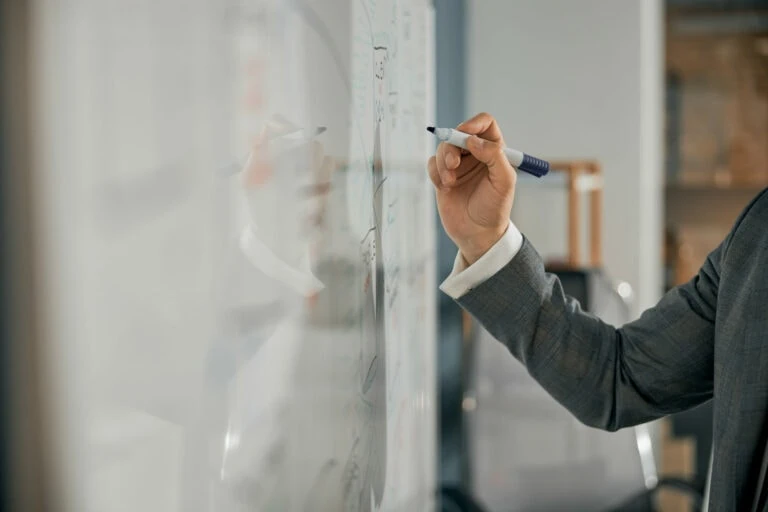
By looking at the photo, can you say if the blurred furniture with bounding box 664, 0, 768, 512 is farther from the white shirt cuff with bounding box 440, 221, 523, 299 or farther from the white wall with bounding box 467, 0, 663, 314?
the white shirt cuff with bounding box 440, 221, 523, 299

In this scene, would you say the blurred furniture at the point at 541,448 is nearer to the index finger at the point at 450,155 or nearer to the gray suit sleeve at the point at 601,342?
the gray suit sleeve at the point at 601,342

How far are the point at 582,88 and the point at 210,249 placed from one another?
6.99 ft

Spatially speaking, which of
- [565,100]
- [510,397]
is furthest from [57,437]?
[565,100]

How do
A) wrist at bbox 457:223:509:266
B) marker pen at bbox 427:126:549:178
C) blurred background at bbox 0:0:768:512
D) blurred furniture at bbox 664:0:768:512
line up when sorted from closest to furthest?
1. blurred background at bbox 0:0:768:512
2. marker pen at bbox 427:126:549:178
3. wrist at bbox 457:223:509:266
4. blurred furniture at bbox 664:0:768:512

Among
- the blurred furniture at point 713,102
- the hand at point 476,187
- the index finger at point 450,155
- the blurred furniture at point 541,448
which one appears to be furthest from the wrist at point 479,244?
the blurred furniture at point 713,102

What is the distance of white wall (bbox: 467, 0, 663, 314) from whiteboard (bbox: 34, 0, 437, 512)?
162 centimetres

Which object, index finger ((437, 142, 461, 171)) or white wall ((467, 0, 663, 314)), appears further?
white wall ((467, 0, 663, 314))

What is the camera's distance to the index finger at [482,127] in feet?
2.73

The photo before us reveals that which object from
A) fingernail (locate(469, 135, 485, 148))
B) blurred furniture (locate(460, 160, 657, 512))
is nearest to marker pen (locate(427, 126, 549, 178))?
fingernail (locate(469, 135, 485, 148))

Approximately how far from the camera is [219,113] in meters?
0.48

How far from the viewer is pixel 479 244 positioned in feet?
3.05

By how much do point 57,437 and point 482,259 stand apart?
64 cm

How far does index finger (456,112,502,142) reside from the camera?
83 cm

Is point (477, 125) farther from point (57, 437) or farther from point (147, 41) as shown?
point (57, 437)
